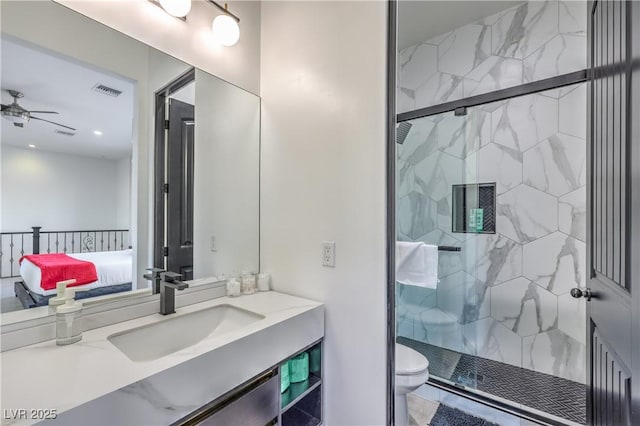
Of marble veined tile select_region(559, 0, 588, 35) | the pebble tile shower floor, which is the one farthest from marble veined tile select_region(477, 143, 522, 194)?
the pebble tile shower floor

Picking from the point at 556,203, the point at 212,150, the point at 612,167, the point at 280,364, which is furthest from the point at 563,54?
the point at 280,364

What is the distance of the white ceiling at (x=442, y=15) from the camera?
179 centimetres

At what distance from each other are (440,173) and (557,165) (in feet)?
2.60

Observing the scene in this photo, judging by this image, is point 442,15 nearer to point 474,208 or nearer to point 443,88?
point 443,88

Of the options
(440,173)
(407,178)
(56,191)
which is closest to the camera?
(56,191)

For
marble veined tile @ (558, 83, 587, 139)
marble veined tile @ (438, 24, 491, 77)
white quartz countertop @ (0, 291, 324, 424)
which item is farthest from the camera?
marble veined tile @ (438, 24, 491, 77)

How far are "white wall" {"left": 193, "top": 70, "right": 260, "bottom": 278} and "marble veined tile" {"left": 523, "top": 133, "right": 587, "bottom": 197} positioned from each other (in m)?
1.97

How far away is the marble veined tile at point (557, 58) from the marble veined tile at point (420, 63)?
2.06 feet

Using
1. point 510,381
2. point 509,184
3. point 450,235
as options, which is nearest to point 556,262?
point 509,184

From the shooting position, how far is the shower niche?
2.06 m

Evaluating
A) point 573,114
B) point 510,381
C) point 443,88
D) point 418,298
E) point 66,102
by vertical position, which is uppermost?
point 443,88

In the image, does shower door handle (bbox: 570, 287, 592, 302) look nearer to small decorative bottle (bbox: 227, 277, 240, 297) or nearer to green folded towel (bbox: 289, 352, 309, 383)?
green folded towel (bbox: 289, 352, 309, 383)

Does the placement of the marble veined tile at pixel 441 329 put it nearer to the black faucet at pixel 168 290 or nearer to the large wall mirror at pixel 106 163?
the large wall mirror at pixel 106 163

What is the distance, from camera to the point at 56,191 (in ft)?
3.24
